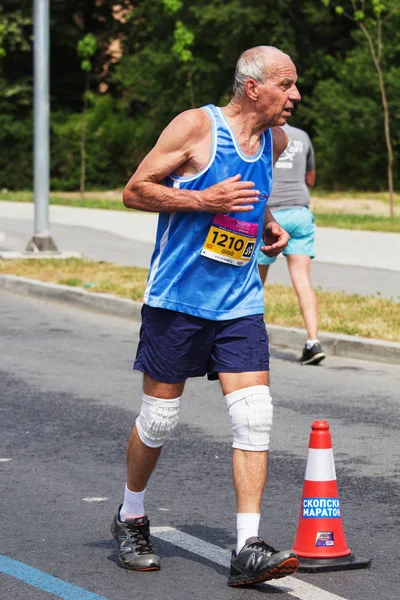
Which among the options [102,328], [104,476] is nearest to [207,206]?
[104,476]

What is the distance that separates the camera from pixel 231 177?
4.84m

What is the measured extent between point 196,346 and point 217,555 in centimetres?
81

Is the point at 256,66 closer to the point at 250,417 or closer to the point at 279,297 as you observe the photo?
the point at 250,417

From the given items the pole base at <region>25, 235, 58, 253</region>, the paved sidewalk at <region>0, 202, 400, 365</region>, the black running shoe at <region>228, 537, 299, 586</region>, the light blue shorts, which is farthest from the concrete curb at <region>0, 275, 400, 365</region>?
the black running shoe at <region>228, 537, 299, 586</region>

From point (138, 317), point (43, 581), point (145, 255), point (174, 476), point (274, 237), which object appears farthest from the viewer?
point (145, 255)

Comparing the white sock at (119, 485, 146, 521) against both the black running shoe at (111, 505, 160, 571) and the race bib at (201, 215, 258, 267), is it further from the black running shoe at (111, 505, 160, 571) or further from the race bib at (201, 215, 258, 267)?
the race bib at (201, 215, 258, 267)

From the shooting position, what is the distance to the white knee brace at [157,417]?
16.1 feet

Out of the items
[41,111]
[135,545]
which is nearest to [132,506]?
[135,545]

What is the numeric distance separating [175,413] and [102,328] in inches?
280

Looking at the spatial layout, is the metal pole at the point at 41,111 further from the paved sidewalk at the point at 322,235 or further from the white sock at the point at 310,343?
the white sock at the point at 310,343

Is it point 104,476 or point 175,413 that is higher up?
point 175,413

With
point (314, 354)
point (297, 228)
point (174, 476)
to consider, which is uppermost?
point (297, 228)

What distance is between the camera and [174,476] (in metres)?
6.38

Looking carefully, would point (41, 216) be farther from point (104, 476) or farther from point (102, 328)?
point (104, 476)
